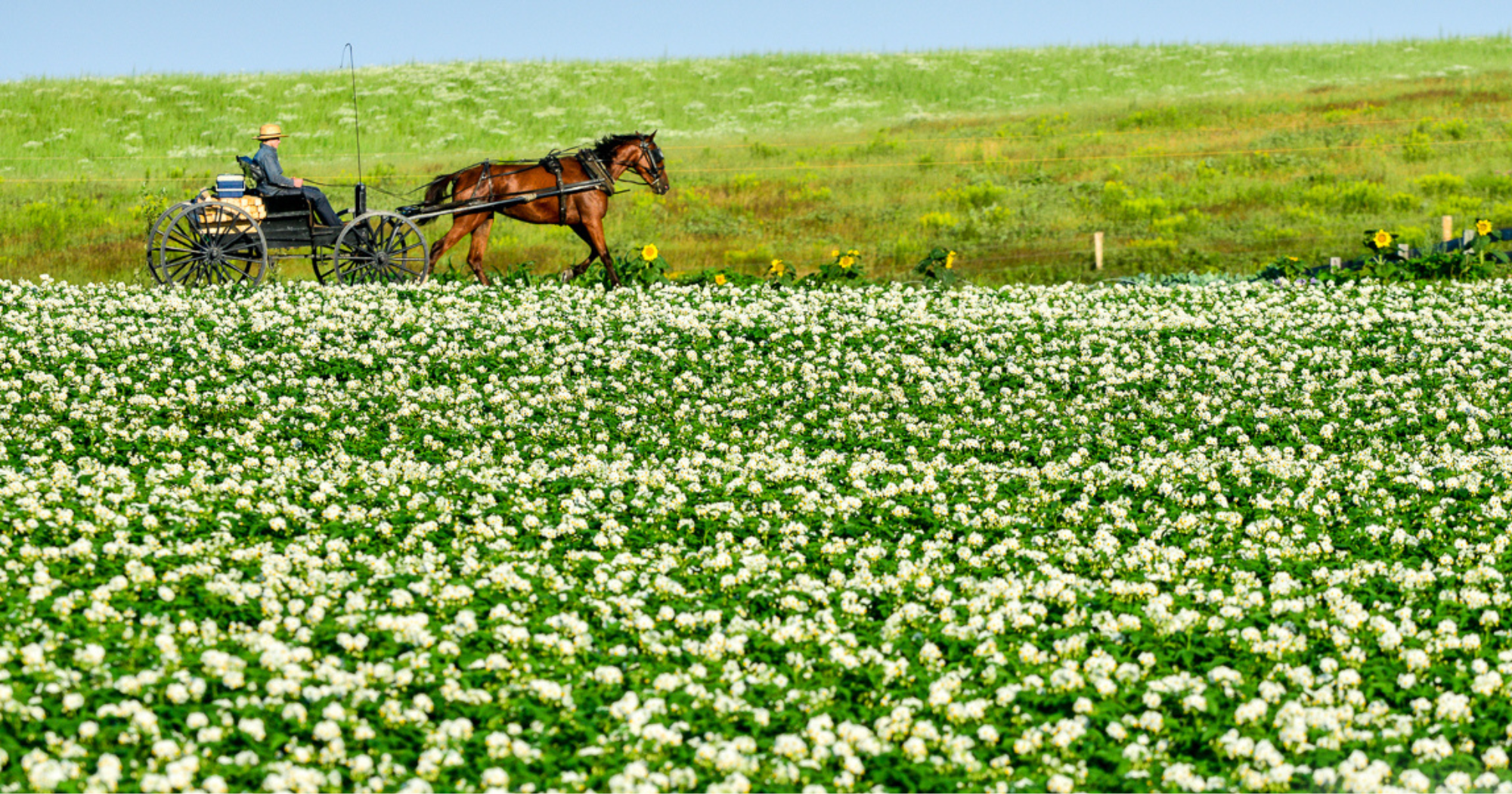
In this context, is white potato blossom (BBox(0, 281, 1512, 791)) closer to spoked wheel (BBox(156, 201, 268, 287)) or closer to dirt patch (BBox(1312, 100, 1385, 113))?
spoked wheel (BBox(156, 201, 268, 287))

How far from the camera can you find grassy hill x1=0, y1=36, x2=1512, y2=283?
29203 mm

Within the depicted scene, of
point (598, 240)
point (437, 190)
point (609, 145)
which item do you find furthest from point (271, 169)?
point (609, 145)

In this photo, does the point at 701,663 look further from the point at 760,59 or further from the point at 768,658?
the point at 760,59

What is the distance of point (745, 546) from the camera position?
893 cm

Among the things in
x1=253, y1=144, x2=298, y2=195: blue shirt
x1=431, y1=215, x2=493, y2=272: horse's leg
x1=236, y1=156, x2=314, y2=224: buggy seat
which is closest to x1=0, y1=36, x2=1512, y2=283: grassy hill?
x1=236, y1=156, x2=314, y2=224: buggy seat

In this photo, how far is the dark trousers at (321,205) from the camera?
16719 mm

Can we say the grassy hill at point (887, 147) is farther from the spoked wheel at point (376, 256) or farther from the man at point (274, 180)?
the man at point (274, 180)

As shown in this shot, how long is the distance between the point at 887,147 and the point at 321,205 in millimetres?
27584

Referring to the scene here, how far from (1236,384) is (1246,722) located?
25.8 feet

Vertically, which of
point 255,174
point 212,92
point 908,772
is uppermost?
point 212,92

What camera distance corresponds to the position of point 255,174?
655 inches

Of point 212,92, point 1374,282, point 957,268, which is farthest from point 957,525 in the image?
point 212,92

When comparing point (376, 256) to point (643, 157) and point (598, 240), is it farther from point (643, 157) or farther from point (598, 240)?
point (643, 157)

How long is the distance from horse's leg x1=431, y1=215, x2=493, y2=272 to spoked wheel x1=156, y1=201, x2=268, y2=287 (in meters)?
2.23
